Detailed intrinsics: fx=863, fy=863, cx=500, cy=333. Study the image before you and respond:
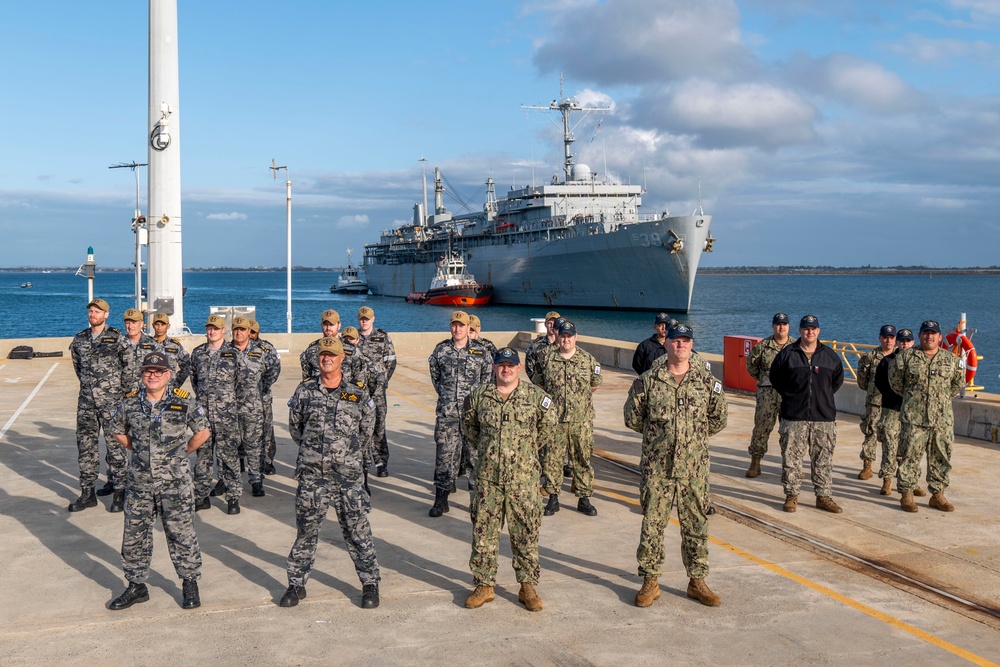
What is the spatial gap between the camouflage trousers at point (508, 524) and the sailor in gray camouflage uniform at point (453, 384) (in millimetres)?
2274

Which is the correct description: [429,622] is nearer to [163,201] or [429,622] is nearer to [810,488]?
[810,488]

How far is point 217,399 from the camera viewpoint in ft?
26.0

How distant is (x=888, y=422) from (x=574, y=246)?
59.6 metres

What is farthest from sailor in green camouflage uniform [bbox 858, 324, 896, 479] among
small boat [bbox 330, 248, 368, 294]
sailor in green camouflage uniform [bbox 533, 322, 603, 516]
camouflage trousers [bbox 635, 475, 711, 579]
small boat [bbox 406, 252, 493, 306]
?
small boat [bbox 330, 248, 368, 294]

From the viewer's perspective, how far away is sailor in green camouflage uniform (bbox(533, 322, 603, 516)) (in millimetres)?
7594

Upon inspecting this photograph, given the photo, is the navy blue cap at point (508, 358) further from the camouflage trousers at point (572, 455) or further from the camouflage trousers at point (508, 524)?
the camouflage trousers at point (572, 455)

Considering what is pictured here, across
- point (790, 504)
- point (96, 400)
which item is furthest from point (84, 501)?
point (790, 504)

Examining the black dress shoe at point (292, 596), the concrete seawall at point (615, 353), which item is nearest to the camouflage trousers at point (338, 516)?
the black dress shoe at point (292, 596)

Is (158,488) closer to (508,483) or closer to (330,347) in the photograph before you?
(330,347)

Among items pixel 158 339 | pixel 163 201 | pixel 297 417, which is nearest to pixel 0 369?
pixel 163 201

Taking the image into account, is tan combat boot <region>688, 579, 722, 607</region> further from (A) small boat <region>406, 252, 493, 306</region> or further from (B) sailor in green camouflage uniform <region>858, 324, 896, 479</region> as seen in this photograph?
(A) small boat <region>406, 252, 493, 306</region>

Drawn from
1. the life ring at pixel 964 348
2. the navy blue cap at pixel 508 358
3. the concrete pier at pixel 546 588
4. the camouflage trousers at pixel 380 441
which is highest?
the navy blue cap at pixel 508 358

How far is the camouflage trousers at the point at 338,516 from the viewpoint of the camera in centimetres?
541

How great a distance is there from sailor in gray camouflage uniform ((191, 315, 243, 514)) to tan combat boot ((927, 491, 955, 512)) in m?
6.28
